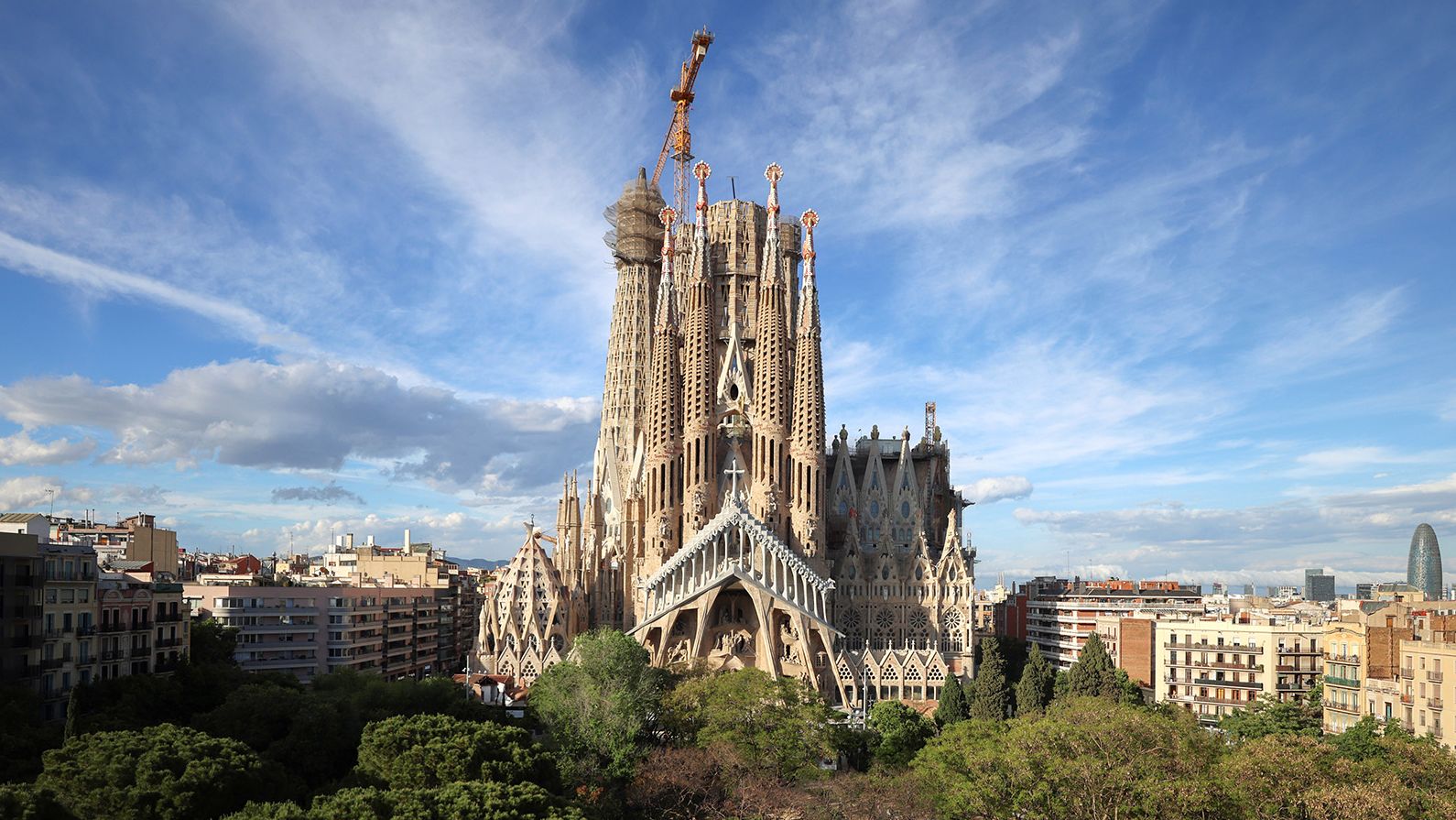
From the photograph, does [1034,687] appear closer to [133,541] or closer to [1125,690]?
[1125,690]

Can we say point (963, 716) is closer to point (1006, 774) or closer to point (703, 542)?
point (703, 542)

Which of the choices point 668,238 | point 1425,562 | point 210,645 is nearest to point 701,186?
point 668,238

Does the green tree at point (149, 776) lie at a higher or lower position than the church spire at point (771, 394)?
lower

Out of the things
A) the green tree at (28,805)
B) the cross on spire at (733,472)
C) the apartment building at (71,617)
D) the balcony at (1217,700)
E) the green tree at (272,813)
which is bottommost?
the balcony at (1217,700)

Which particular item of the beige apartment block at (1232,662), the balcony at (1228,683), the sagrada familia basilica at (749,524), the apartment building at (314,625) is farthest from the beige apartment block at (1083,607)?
the apartment building at (314,625)

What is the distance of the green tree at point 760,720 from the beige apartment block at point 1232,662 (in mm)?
28782

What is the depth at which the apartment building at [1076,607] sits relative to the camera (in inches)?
3484

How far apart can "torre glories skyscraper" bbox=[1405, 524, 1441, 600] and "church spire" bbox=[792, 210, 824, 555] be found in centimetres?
9430

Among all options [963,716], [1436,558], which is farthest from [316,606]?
[1436,558]

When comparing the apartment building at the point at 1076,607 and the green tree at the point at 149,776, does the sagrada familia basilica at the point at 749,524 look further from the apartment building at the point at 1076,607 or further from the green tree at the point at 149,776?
the green tree at the point at 149,776

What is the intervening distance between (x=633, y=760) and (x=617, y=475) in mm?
44753

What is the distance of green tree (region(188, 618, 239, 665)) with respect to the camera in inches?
2162

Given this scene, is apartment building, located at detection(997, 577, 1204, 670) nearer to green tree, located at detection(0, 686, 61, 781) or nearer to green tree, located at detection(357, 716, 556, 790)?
green tree, located at detection(357, 716, 556, 790)

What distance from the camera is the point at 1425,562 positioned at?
449ft
